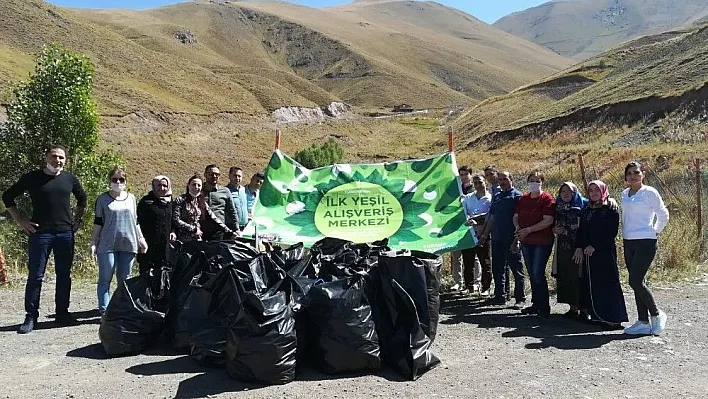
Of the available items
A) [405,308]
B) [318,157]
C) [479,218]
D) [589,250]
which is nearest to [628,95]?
[318,157]

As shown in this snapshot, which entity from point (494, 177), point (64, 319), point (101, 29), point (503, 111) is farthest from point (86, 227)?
point (101, 29)

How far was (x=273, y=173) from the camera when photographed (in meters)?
8.02

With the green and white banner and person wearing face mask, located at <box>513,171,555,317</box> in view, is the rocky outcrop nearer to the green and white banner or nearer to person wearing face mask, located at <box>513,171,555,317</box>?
the green and white banner

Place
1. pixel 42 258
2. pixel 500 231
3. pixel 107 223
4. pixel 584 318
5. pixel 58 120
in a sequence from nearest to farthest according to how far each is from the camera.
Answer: pixel 42 258 → pixel 107 223 → pixel 584 318 → pixel 500 231 → pixel 58 120

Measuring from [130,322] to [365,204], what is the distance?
3.31 m

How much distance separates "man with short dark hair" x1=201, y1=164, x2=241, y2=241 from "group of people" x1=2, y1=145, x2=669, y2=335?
0.5 inches

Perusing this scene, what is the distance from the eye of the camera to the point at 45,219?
21.5 feet

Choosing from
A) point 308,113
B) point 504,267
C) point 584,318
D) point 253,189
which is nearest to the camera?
point 584,318

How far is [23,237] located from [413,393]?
38.4 ft

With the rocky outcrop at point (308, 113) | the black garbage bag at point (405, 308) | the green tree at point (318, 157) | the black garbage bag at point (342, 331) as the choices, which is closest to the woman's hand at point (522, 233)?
the black garbage bag at point (405, 308)

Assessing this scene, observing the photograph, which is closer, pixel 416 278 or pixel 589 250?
A: pixel 416 278

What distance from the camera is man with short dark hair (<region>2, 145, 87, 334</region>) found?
6520mm

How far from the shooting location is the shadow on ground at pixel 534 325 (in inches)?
242

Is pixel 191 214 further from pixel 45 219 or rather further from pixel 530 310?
pixel 530 310
